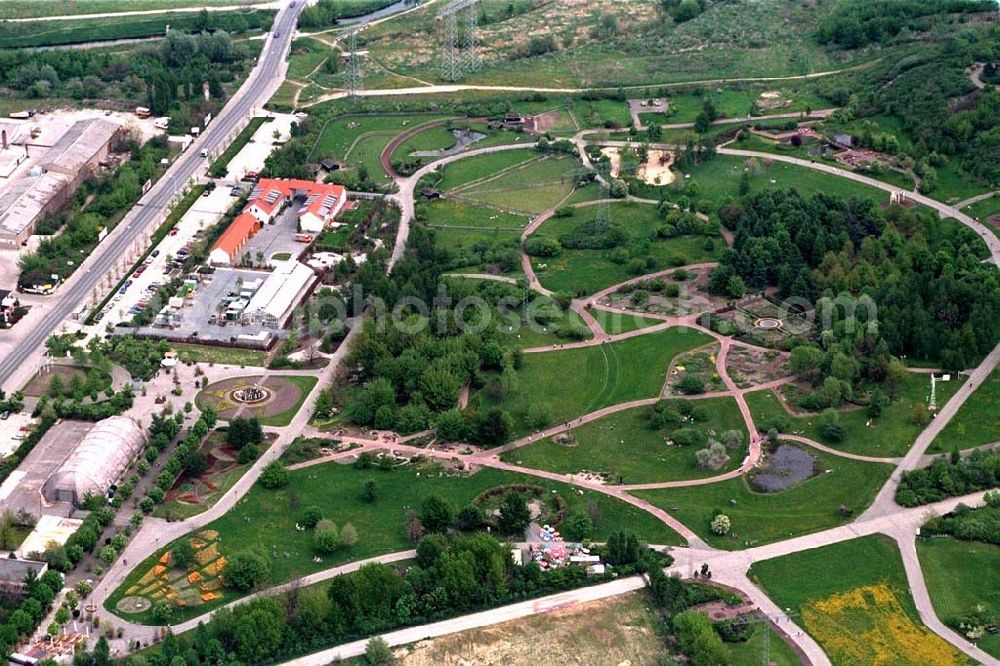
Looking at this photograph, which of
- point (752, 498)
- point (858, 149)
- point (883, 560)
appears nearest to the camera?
point (883, 560)

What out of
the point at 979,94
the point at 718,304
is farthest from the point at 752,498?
the point at 979,94

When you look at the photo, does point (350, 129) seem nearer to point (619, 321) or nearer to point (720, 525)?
point (619, 321)

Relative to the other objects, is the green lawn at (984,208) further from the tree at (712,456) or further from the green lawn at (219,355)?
the green lawn at (219,355)

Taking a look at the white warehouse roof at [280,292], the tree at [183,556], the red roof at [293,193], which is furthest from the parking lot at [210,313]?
the tree at [183,556]

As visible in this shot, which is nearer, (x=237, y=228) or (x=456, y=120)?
(x=237, y=228)

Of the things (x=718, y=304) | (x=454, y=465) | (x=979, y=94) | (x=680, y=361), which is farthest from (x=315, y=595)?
(x=979, y=94)

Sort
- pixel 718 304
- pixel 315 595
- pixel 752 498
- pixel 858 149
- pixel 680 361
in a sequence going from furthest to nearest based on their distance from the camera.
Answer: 1. pixel 858 149
2. pixel 718 304
3. pixel 680 361
4. pixel 752 498
5. pixel 315 595

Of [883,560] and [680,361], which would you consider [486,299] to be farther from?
[883,560]
